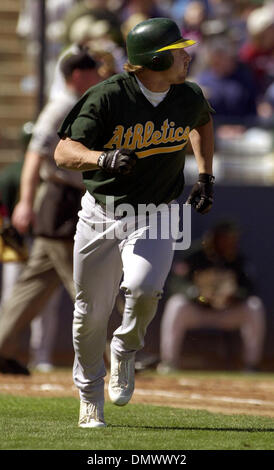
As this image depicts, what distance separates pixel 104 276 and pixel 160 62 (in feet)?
3.41

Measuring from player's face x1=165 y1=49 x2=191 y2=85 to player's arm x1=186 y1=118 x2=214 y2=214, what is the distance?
0.41m

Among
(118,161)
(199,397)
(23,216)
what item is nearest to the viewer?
(118,161)

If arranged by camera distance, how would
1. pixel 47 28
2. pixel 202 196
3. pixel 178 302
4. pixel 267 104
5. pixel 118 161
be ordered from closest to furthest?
1. pixel 118 161
2. pixel 202 196
3. pixel 178 302
4. pixel 267 104
5. pixel 47 28

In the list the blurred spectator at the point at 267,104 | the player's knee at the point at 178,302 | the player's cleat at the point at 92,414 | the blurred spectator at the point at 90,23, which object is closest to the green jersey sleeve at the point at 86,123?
the player's cleat at the point at 92,414

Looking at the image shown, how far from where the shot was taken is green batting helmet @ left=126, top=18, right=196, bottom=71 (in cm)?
508

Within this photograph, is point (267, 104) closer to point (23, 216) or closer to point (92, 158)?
point (23, 216)

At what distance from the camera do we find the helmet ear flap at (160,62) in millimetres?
5078

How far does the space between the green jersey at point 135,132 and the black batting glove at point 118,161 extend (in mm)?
209

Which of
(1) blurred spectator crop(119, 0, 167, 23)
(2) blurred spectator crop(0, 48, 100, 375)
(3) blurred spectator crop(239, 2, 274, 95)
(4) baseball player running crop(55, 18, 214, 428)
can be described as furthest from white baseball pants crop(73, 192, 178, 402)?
(1) blurred spectator crop(119, 0, 167, 23)

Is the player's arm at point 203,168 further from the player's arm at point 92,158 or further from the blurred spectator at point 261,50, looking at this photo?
the blurred spectator at point 261,50

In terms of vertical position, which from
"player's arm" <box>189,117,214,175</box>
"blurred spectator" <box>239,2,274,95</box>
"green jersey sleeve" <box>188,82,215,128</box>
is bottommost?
"player's arm" <box>189,117,214,175</box>

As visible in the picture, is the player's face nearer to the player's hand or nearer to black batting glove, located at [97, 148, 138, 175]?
black batting glove, located at [97, 148, 138, 175]

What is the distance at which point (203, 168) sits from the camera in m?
5.58

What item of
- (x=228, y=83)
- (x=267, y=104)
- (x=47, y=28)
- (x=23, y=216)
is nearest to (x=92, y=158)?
(x=23, y=216)
